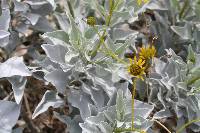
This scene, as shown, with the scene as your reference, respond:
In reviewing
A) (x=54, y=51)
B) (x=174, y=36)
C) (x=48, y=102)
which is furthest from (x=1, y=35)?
(x=174, y=36)

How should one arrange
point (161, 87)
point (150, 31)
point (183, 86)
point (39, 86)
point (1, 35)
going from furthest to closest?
point (150, 31) < point (39, 86) < point (161, 87) < point (183, 86) < point (1, 35)

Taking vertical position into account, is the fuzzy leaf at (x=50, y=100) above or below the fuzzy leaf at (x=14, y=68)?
below

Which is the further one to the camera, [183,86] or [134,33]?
[134,33]

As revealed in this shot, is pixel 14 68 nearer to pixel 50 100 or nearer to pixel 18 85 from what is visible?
pixel 18 85

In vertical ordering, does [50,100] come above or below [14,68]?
below

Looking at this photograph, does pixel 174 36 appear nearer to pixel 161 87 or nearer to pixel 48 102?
pixel 161 87

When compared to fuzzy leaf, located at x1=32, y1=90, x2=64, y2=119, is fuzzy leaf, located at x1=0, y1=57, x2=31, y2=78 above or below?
above

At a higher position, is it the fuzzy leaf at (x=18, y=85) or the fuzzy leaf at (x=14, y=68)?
the fuzzy leaf at (x=14, y=68)

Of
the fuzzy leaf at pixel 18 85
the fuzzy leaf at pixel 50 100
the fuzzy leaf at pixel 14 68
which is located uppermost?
the fuzzy leaf at pixel 14 68

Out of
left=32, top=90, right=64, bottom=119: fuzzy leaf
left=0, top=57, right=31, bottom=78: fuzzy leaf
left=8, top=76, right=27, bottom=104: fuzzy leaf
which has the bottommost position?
left=32, top=90, right=64, bottom=119: fuzzy leaf

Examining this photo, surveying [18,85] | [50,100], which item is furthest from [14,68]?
[50,100]

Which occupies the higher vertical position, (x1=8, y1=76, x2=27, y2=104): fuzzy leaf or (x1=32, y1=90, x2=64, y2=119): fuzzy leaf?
(x1=8, y1=76, x2=27, y2=104): fuzzy leaf
